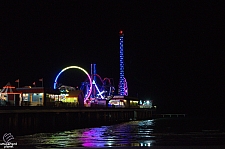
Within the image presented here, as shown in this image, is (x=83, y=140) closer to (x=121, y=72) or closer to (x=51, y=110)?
(x=51, y=110)

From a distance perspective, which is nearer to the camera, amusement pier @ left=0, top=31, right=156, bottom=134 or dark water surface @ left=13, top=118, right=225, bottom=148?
dark water surface @ left=13, top=118, right=225, bottom=148

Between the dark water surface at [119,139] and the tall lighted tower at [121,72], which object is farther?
the tall lighted tower at [121,72]

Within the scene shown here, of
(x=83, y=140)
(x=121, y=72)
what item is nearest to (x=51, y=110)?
(x=83, y=140)

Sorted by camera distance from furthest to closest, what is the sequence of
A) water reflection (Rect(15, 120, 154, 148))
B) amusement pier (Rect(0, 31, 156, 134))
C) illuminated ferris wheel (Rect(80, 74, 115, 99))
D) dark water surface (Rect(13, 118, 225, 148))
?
illuminated ferris wheel (Rect(80, 74, 115, 99)), amusement pier (Rect(0, 31, 156, 134)), water reflection (Rect(15, 120, 154, 148)), dark water surface (Rect(13, 118, 225, 148))

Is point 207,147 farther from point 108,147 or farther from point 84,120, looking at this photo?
point 84,120

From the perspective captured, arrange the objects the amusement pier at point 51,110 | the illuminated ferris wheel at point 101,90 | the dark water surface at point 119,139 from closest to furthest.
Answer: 1. the dark water surface at point 119,139
2. the amusement pier at point 51,110
3. the illuminated ferris wheel at point 101,90

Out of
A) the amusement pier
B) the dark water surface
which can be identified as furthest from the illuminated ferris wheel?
the dark water surface

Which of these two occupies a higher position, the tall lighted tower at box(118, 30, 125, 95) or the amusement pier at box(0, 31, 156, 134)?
the tall lighted tower at box(118, 30, 125, 95)

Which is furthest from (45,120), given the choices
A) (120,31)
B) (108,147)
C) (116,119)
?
(120,31)

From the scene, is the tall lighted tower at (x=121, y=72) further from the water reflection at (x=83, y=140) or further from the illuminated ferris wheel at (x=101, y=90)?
the water reflection at (x=83, y=140)

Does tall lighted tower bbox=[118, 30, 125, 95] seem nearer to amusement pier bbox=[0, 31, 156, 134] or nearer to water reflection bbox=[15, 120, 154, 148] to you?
amusement pier bbox=[0, 31, 156, 134]

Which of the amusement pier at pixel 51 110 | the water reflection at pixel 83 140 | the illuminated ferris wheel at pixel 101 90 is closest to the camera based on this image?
the water reflection at pixel 83 140

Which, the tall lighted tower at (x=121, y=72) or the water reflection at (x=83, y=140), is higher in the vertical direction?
the tall lighted tower at (x=121, y=72)

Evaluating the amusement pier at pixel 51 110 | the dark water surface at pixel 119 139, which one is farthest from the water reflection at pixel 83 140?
the amusement pier at pixel 51 110
